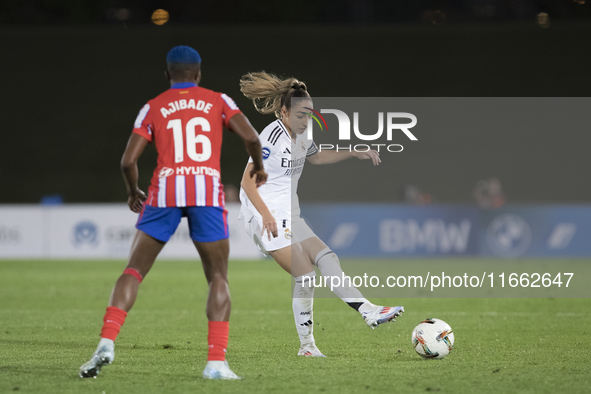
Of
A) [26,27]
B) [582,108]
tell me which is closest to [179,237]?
A: [26,27]

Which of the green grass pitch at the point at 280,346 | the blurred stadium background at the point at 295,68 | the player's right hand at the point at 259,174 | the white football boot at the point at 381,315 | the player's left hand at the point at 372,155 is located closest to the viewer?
the green grass pitch at the point at 280,346

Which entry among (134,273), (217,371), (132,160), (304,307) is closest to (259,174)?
(132,160)

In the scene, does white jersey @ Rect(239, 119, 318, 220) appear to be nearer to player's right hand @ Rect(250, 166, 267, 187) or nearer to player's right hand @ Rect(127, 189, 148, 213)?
player's right hand @ Rect(250, 166, 267, 187)

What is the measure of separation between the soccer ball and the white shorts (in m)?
1.10

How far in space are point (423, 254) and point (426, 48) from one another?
13.8m

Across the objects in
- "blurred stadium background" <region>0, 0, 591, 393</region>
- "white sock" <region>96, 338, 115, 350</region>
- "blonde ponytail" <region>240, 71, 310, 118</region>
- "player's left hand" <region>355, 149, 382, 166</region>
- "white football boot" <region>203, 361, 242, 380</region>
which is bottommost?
"white football boot" <region>203, 361, 242, 380</region>

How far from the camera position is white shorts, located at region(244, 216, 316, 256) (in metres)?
5.45

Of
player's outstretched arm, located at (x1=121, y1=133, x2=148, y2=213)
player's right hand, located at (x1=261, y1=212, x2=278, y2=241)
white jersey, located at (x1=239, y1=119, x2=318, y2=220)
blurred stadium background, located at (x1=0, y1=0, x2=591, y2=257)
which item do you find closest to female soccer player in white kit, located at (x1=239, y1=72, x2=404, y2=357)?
white jersey, located at (x1=239, y1=119, x2=318, y2=220)

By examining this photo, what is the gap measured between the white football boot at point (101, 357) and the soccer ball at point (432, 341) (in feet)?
7.37

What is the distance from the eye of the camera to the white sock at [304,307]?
548 centimetres

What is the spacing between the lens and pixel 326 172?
78.9ft

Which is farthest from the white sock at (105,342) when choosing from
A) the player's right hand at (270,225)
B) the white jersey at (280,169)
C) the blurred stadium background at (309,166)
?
the blurred stadium background at (309,166)

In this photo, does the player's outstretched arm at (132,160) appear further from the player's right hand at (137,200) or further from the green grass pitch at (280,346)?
the green grass pitch at (280,346)

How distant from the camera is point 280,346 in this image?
6.04 meters
